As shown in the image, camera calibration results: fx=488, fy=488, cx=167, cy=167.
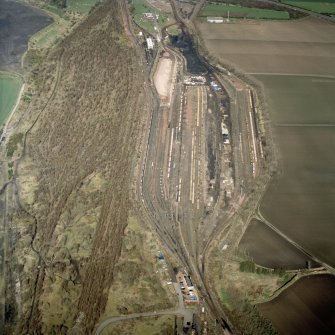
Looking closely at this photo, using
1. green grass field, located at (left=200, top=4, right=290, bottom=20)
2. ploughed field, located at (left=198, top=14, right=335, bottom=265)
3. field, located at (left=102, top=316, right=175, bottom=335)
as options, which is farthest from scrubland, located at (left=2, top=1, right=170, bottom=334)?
green grass field, located at (left=200, top=4, right=290, bottom=20)

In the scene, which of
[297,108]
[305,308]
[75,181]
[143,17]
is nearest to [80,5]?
[143,17]

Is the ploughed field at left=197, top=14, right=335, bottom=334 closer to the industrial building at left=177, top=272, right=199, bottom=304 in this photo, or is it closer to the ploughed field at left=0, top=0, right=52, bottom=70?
the industrial building at left=177, top=272, right=199, bottom=304

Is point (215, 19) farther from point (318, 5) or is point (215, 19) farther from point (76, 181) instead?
point (76, 181)

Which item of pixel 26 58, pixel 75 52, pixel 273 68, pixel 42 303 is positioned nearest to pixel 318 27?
pixel 273 68

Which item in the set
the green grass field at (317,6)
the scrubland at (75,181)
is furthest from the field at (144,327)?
the green grass field at (317,6)

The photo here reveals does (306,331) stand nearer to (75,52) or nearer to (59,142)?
(59,142)
